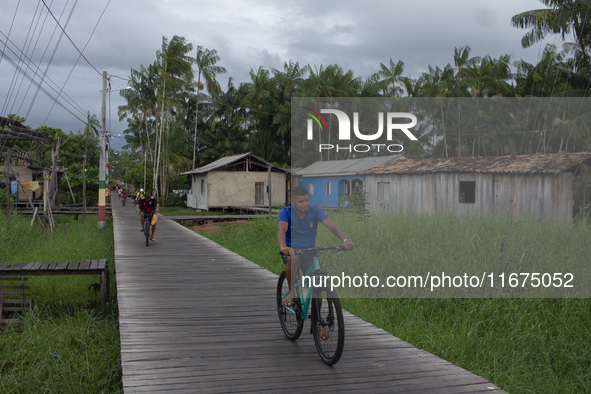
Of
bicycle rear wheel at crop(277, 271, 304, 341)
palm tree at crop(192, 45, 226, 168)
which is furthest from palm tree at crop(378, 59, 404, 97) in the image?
bicycle rear wheel at crop(277, 271, 304, 341)

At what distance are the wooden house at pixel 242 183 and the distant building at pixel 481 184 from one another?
13.9 m

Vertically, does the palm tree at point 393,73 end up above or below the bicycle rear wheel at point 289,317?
above

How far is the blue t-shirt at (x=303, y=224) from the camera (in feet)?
14.2

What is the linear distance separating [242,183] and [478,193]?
18.2 m

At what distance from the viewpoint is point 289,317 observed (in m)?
4.77

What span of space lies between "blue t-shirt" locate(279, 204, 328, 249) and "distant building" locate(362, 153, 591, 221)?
320 inches

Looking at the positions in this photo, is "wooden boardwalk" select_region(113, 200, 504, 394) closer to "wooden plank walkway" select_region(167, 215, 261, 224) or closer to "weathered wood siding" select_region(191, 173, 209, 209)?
"wooden plank walkway" select_region(167, 215, 261, 224)

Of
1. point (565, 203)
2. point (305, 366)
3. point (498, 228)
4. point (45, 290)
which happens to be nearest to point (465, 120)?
point (565, 203)

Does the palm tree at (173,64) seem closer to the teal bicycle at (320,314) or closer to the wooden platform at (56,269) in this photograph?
the wooden platform at (56,269)

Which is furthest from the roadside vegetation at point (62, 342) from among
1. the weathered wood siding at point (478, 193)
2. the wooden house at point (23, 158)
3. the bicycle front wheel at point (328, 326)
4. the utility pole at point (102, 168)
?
the wooden house at point (23, 158)

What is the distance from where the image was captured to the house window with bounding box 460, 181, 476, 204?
1572 centimetres

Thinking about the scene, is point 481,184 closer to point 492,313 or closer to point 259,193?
point 492,313

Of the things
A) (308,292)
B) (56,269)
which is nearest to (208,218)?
(56,269)

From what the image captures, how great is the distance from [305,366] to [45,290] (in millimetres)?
7328
